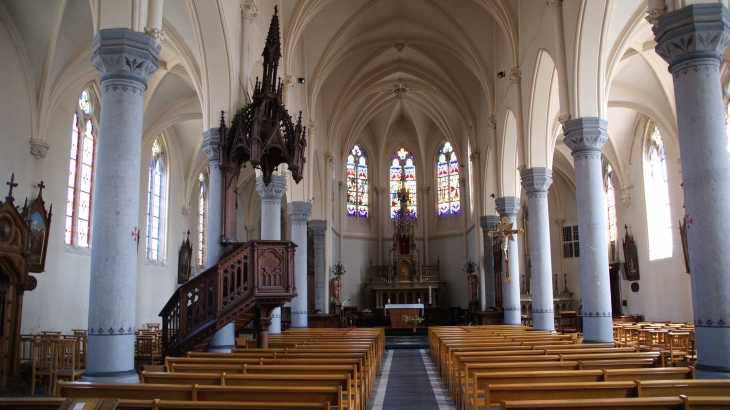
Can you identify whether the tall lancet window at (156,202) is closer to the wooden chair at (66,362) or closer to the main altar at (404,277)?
the wooden chair at (66,362)

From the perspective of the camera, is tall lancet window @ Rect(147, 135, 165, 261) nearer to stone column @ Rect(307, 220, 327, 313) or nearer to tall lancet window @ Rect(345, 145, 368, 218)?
stone column @ Rect(307, 220, 327, 313)

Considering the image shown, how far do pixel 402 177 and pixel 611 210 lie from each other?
14.1 metres

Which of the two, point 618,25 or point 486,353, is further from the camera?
point 618,25

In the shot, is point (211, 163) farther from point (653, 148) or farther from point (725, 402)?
point (653, 148)

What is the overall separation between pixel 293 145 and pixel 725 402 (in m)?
9.18

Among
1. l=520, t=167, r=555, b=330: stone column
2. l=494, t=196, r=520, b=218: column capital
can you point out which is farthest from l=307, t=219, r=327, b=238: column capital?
l=520, t=167, r=555, b=330: stone column

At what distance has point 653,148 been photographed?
902 inches

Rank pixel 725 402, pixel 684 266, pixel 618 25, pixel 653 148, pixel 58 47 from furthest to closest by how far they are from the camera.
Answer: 1. pixel 653 148
2. pixel 684 266
3. pixel 58 47
4. pixel 618 25
5. pixel 725 402

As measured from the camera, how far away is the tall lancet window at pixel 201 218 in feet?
93.5

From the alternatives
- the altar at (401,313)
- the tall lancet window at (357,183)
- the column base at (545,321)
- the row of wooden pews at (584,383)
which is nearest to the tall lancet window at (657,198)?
the column base at (545,321)

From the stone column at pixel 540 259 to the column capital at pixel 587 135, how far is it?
14.3ft

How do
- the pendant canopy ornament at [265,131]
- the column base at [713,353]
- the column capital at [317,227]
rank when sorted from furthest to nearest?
the column capital at [317,227], the pendant canopy ornament at [265,131], the column base at [713,353]

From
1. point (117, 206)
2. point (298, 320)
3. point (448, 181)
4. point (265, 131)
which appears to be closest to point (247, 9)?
point (265, 131)

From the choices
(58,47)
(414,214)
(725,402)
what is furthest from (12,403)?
(414,214)
